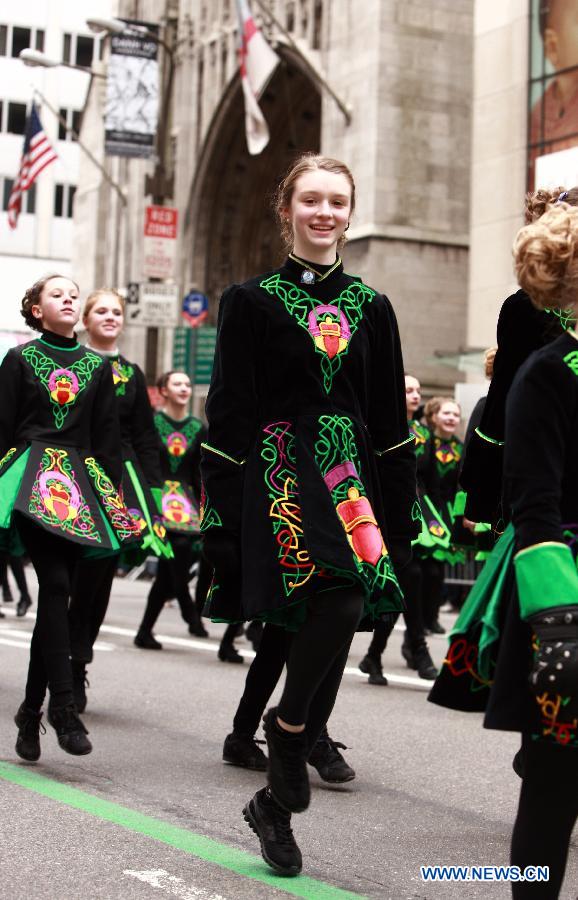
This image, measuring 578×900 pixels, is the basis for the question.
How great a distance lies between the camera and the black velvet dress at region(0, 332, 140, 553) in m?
6.56

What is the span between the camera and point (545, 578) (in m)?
3.41

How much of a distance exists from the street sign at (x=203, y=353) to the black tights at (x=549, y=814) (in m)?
26.3

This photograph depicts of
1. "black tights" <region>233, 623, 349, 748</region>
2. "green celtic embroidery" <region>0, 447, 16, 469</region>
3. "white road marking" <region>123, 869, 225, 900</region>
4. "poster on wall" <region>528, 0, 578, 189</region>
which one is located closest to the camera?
"white road marking" <region>123, 869, 225, 900</region>

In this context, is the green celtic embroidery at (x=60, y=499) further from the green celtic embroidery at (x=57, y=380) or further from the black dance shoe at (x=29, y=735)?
the black dance shoe at (x=29, y=735)

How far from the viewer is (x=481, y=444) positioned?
15.1 ft

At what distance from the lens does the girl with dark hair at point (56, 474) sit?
6.41 m

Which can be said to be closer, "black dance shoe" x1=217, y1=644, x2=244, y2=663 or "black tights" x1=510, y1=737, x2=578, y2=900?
"black tights" x1=510, y1=737, x2=578, y2=900

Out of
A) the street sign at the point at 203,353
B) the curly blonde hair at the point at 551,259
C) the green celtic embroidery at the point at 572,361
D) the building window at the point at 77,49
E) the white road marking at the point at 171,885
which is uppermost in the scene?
the building window at the point at 77,49

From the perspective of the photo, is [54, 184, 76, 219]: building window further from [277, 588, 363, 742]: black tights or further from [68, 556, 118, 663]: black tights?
[277, 588, 363, 742]: black tights

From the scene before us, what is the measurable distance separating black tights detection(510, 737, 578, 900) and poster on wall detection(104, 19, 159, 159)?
25072mm

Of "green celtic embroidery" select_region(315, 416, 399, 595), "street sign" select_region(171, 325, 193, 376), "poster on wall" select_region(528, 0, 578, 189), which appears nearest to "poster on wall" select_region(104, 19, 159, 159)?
"street sign" select_region(171, 325, 193, 376)

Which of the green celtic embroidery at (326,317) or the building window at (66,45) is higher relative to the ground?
the building window at (66,45)

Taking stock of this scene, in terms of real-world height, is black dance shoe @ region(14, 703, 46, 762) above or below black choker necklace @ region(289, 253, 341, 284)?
below

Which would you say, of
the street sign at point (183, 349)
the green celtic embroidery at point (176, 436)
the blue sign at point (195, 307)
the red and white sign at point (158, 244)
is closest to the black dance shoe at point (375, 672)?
the green celtic embroidery at point (176, 436)
